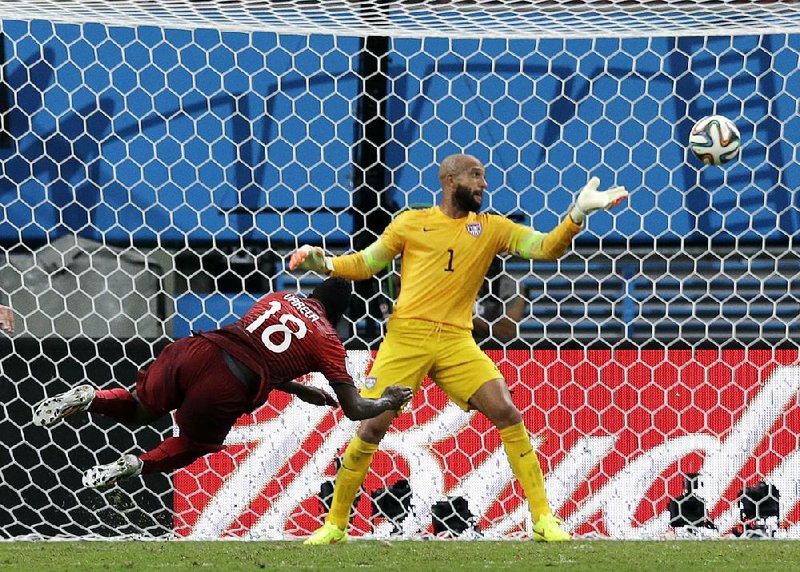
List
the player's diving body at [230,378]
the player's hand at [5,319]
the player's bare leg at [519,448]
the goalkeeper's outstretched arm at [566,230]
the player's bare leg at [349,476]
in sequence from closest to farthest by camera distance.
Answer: the player's diving body at [230,378], the player's hand at [5,319], the goalkeeper's outstretched arm at [566,230], the player's bare leg at [519,448], the player's bare leg at [349,476]

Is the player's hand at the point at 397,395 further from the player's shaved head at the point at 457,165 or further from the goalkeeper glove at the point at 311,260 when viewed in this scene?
the player's shaved head at the point at 457,165

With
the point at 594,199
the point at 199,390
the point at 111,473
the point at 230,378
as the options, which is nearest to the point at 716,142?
the point at 594,199

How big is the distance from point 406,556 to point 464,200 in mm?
1591

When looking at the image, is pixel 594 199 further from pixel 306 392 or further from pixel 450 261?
pixel 306 392

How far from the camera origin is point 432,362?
6.14 meters

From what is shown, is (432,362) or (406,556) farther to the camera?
(432,362)

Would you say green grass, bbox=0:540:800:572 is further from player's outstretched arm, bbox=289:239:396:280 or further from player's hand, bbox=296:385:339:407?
player's outstretched arm, bbox=289:239:396:280

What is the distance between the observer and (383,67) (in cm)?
792

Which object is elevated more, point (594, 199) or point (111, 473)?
point (594, 199)

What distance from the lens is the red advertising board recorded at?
6.72 metres

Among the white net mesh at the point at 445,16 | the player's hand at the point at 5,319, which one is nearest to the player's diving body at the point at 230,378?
the player's hand at the point at 5,319

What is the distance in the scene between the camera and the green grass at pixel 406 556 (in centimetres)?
506

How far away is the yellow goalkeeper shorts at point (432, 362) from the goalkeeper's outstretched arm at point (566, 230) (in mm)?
463

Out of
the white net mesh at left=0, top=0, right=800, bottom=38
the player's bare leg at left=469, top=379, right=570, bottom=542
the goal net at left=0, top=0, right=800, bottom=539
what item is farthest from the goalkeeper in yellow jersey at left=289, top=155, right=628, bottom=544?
the white net mesh at left=0, top=0, right=800, bottom=38
